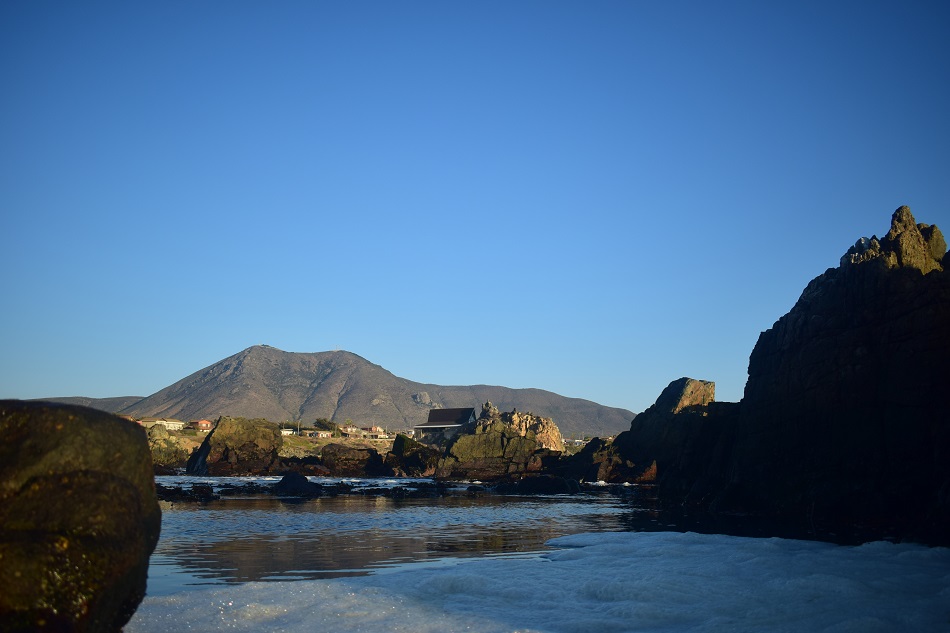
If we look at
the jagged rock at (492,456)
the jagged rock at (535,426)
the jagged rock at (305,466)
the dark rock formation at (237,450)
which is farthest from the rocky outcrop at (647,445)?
the dark rock formation at (237,450)

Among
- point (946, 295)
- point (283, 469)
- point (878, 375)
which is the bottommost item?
point (283, 469)

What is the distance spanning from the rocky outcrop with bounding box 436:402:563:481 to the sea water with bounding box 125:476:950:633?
246ft

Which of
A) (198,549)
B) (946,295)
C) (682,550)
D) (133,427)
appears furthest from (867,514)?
(133,427)

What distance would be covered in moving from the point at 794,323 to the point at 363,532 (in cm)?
2945

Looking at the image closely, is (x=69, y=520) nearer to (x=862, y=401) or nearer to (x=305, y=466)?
(x=862, y=401)

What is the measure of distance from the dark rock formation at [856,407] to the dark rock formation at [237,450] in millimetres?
75719

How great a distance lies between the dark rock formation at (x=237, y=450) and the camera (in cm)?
10512

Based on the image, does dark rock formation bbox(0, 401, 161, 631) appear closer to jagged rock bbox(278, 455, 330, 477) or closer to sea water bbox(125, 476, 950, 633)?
sea water bbox(125, 476, 950, 633)

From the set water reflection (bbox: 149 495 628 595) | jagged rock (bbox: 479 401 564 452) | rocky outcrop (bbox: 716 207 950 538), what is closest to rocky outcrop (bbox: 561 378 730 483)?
jagged rock (bbox: 479 401 564 452)

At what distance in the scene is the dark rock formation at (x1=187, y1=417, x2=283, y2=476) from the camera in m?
105

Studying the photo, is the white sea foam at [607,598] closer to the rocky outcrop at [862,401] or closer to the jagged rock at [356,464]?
the rocky outcrop at [862,401]

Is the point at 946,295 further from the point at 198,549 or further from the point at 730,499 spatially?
the point at 198,549

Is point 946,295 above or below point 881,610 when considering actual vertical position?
above

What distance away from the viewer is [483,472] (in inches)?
4151
